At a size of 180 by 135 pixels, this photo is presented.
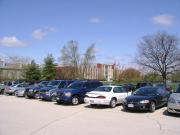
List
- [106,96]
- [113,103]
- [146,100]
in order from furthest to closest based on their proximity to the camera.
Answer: [113,103] < [106,96] < [146,100]

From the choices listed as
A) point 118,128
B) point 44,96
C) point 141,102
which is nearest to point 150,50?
point 44,96

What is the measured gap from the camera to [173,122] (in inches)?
496

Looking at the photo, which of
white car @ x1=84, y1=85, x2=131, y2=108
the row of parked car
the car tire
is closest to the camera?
the row of parked car

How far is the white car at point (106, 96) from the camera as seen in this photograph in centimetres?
1811

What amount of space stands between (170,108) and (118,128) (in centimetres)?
465

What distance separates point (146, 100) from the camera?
52.1ft

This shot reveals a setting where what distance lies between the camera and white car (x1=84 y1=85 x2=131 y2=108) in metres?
18.1

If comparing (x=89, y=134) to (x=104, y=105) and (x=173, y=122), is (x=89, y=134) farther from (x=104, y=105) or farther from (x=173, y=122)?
(x=104, y=105)

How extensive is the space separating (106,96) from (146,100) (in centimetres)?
312

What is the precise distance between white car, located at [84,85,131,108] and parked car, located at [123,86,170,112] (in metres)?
1.85

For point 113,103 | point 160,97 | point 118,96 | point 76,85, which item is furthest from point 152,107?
point 76,85

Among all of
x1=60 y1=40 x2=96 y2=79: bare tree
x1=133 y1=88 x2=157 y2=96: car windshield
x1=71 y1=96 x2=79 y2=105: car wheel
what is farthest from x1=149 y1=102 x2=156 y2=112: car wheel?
x1=60 y1=40 x2=96 y2=79: bare tree

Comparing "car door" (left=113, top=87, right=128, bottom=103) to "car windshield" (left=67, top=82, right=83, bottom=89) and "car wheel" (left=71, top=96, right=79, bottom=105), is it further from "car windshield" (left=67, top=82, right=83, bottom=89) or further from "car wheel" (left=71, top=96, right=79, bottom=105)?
"car windshield" (left=67, top=82, right=83, bottom=89)

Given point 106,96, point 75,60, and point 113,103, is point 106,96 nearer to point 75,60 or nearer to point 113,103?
point 113,103
